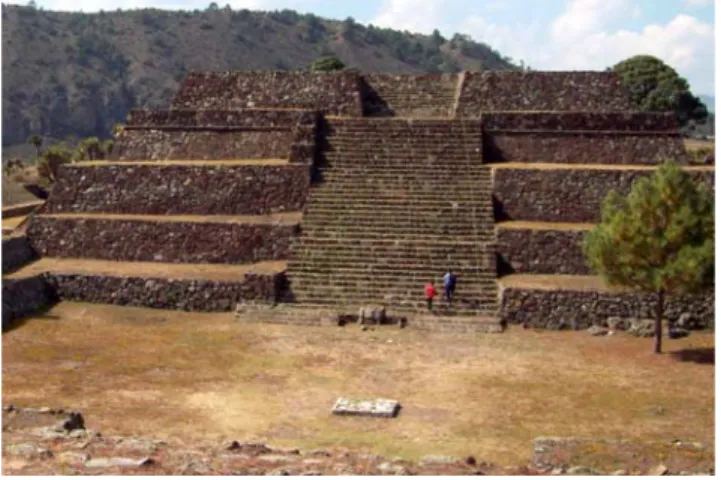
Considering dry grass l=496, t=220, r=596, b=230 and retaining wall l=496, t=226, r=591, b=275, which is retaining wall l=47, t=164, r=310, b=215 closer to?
dry grass l=496, t=220, r=596, b=230

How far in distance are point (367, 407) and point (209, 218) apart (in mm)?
8685

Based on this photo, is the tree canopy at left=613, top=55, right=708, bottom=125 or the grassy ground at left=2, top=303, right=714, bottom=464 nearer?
the grassy ground at left=2, top=303, right=714, bottom=464

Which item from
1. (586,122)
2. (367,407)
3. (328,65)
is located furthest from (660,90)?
(367,407)

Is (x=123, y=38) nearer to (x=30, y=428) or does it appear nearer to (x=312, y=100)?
(x=312, y=100)

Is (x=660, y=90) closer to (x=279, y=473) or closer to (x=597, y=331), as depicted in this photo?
(x=597, y=331)

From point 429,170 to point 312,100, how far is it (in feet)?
15.1

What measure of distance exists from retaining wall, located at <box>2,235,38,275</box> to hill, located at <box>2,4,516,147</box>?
5877cm

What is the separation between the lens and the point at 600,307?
15836mm

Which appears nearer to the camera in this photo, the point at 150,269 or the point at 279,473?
the point at 279,473

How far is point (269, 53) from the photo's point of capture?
97562 millimetres

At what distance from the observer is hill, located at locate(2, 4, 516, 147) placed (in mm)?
82812

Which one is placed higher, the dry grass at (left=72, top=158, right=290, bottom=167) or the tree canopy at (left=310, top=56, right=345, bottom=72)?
the tree canopy at (left=310, top=56, right=345, bottom=72)

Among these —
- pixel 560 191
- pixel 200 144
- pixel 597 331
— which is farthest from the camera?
pixel 200 144

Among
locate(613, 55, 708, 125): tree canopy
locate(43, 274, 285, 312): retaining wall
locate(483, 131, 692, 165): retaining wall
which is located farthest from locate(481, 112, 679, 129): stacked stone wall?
locate(613, 55, 708, 125): tree canopy
